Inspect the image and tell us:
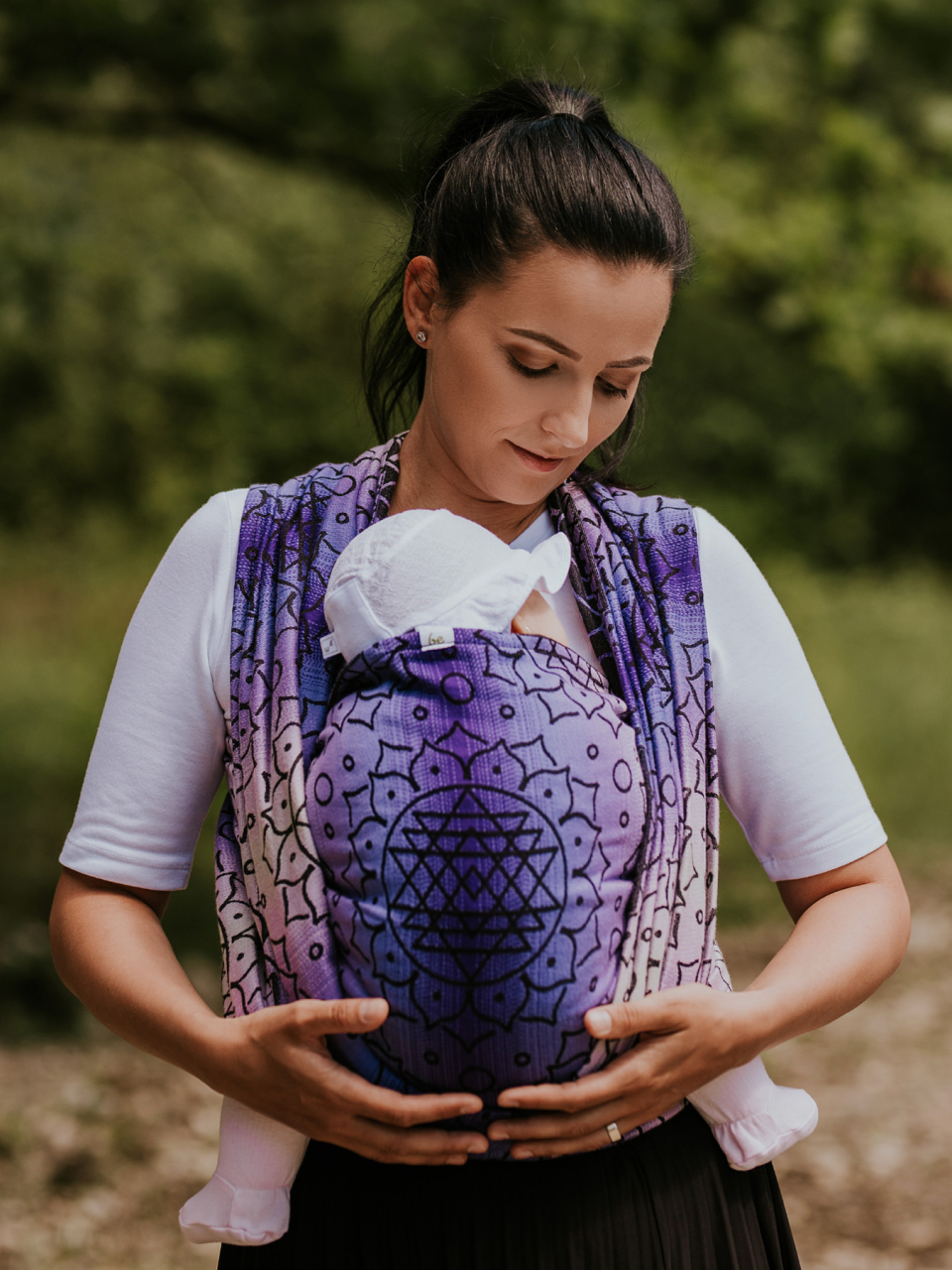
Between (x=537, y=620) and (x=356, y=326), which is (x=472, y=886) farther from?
(x=356, y=326)

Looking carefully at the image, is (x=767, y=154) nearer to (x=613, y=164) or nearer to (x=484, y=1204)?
(x=613, y=164)

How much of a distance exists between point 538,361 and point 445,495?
22 cm

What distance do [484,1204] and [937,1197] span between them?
308 cm

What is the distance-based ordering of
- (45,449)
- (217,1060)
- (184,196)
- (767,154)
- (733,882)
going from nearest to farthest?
(217,1060), (733,882), (767,154), (184,196), (45,449)

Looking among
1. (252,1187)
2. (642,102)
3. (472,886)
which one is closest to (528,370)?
(472,886)

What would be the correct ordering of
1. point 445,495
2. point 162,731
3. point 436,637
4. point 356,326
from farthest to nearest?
point 356,326
point 445,495
point 162,731
point 436,637

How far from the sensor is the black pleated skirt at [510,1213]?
126 cm

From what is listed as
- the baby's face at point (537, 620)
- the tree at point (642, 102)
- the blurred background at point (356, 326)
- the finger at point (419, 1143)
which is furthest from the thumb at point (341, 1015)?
the tree at point (642, 102)

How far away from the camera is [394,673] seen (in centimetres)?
122

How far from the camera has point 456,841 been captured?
1146 mm

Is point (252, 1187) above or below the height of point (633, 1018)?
below

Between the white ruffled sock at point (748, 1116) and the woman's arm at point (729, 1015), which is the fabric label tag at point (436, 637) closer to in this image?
the woman's arm at point (729, 1015)

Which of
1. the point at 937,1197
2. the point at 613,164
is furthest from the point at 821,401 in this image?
the point at 613,164

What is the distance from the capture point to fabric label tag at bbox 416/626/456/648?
1209 millimetres
